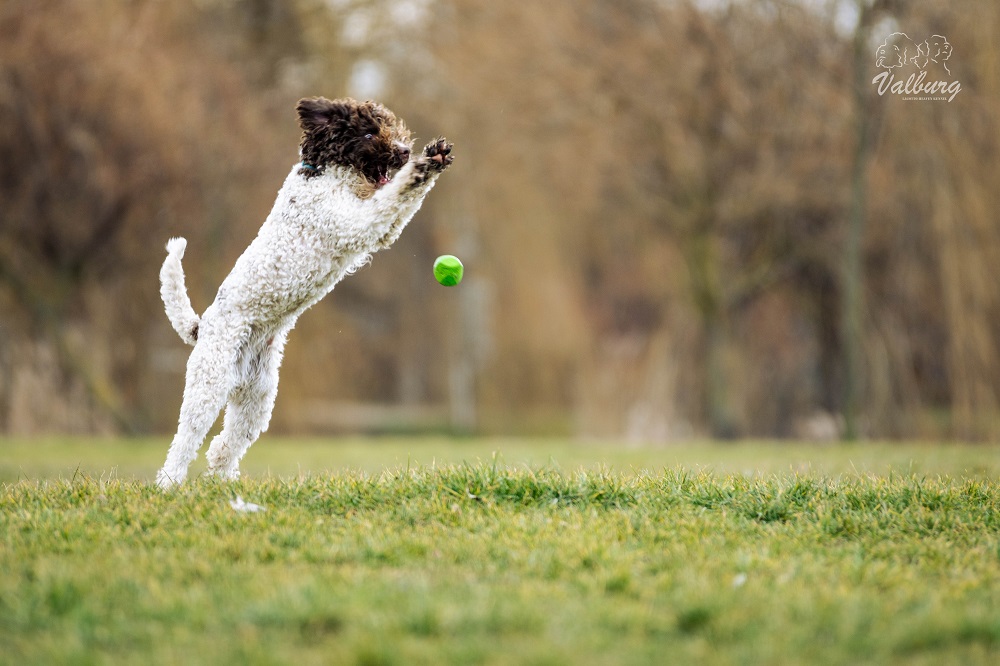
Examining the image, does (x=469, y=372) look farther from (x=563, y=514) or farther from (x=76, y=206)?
(x=563, y=514)

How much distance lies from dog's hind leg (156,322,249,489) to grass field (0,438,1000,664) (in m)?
0.21

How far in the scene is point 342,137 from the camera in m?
5.67

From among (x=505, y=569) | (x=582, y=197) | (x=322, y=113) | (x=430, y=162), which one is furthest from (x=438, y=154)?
(x=582, y=197)

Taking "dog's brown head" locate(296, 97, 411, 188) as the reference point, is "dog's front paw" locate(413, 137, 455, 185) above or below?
below

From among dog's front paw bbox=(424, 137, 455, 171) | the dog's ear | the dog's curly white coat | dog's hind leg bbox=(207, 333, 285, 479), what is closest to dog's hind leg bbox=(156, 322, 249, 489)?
the dog's curly white coat

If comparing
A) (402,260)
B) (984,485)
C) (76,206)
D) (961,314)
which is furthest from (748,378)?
(984,485)

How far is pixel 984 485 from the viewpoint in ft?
18.4

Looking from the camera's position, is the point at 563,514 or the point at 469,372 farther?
the point at 469,372

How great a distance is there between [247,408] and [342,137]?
1.55 m

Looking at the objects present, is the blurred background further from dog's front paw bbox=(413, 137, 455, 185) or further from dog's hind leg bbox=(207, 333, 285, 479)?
dog's hind leg bbox=(207, 333, 285, 479)

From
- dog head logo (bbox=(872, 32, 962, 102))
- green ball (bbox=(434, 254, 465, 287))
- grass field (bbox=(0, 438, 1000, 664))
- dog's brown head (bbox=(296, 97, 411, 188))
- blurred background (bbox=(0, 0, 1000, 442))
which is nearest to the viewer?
grass field (bbox=(0, 438, 1000, 664))

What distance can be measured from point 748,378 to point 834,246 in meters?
3.08

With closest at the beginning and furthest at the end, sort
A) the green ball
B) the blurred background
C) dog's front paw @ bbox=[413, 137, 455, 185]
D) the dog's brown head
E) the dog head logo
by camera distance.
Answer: dog's front paw @ bbox=[413, 137, 455, 185], the dog's brown head, the green ball, the dog head logo, the blurred background

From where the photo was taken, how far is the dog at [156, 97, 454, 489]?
17.9ft
